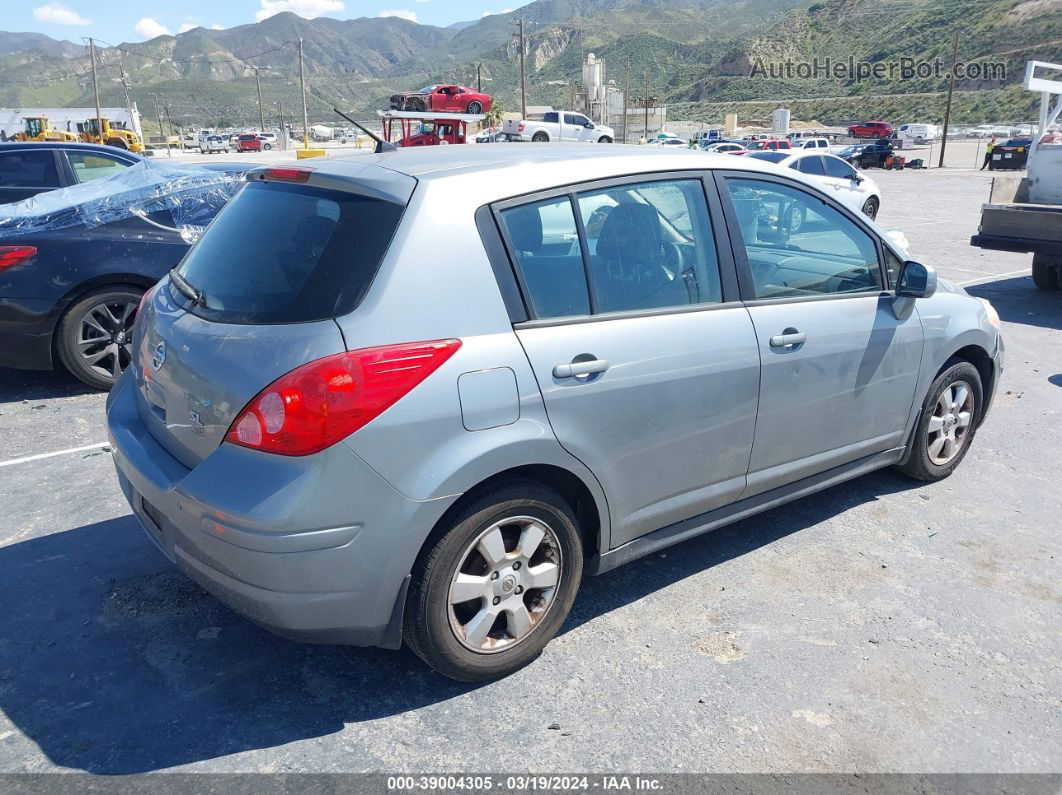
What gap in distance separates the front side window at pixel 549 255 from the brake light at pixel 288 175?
785 millimetres

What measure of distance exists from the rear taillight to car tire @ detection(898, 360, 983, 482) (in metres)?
3.06

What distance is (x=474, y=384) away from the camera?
2672 mm

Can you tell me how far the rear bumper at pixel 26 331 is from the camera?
5797 millimetres

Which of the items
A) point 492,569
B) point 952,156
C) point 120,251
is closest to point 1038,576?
point 492,569

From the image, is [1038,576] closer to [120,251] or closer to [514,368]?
[514,368]

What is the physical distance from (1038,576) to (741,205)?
82.7 inches

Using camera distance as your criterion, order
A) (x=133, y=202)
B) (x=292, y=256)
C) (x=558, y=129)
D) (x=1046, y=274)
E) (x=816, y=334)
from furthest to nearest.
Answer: (x=558, y=129) < (x=1046, y=274) < (x=133, y=202) < (x=816, y=334) < (x=292, y=256)

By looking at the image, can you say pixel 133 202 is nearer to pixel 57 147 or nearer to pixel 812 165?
pixel 57 147

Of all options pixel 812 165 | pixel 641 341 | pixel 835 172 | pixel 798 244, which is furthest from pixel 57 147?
pixel 835 172

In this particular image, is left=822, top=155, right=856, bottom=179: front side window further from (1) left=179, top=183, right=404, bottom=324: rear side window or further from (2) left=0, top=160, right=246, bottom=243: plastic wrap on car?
(1) left=179, top=183, right=404, bottom=324: rear side window

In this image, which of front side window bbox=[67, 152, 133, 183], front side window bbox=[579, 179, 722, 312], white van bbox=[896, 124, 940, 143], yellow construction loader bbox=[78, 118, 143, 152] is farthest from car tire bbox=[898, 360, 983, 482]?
white van bbox=[896, 124, 940, 143]

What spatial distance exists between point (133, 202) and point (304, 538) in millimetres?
4932

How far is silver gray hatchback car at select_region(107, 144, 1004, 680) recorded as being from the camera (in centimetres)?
254

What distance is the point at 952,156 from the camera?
55156 mm
